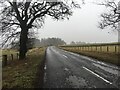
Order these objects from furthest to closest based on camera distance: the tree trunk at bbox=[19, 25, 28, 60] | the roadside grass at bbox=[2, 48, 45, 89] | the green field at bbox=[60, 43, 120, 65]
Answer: the tree trunk at bbox=[19, 25, 28, 60]
the green field at bbox=[60, 43, 120, 65]
the roadside grass at bbox=[2, 48, 45, 89]

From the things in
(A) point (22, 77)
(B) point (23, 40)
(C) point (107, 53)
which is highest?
(B) point (23, 40)

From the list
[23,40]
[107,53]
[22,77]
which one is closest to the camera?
[22,77]

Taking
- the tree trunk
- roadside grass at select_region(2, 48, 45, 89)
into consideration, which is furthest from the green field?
the tree trunk

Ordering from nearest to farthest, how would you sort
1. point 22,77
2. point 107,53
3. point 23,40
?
1. point 22,77
2. point 23,40
3. point 107,53

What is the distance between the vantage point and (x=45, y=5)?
25.7m

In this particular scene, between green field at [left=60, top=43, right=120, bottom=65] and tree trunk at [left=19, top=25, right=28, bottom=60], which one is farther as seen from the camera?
tree trunk at [left=19, top=25, right=28, bottom=60]

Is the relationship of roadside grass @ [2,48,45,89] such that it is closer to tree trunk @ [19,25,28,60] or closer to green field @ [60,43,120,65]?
green field @ [60,43,120,65]

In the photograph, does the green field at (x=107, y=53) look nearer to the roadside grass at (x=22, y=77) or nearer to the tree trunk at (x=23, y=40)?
the roadside grass at (x=22, y=77)

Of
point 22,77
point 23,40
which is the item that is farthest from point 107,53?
point 22,77

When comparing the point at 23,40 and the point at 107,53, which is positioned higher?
the point at 23,40

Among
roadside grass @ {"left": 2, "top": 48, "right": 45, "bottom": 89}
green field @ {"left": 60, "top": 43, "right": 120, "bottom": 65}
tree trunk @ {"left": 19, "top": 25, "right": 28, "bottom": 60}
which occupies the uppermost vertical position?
tree trunk @ {"left": 19, "top": 25, "right": 28, "bottom": 60}

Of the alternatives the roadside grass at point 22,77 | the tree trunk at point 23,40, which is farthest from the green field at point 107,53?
the tree trunk at point 23,40

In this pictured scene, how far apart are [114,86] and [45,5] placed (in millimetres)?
18143

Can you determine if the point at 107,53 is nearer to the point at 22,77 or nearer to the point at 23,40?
the point at 23,40
